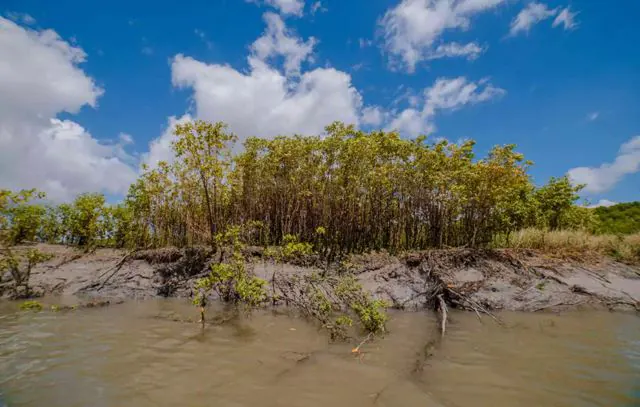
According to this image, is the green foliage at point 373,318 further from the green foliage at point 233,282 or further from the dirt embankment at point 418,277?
the dirt embankment at point 418,277

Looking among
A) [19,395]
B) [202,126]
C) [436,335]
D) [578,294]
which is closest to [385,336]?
[436,335]

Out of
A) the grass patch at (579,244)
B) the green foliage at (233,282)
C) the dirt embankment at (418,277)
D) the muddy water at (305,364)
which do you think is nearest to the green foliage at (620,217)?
the grass patch at (579,244)

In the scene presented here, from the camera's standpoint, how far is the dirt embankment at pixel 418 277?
8.58 m

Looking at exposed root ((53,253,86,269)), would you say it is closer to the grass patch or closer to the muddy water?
the muddy water

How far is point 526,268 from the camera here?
936cm

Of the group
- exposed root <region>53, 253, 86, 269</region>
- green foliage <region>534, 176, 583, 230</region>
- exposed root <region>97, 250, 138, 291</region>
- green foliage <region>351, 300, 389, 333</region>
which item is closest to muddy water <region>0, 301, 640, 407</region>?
green foliage <region>351, 300, 389, 333</region>

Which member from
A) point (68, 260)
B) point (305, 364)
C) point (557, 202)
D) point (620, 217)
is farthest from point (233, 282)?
point (620, 217)

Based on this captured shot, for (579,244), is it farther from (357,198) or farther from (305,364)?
(305,364)

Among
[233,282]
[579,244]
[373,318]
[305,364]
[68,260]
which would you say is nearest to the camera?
[305,364]

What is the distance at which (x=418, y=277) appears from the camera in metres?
9.42

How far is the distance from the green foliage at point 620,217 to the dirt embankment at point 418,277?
9.16m

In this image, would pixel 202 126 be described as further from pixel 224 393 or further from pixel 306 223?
pixel 224 393

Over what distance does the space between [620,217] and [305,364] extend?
74.9 ft

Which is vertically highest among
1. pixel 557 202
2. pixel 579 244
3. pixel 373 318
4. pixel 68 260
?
pixel 557 202
